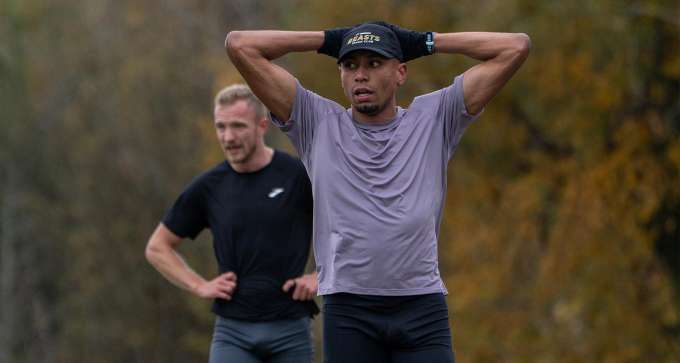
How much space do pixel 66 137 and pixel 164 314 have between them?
7.18 m

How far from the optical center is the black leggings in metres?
6.07

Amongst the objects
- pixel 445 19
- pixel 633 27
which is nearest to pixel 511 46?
pixel 633 27

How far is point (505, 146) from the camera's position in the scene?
2091 centimetres

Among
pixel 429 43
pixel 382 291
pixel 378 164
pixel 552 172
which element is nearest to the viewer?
pixel 382 291

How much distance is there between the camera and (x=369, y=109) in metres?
6.22

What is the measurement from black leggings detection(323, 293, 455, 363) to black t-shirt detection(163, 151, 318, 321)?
1760 millimetres

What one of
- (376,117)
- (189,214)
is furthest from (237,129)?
(376,117)

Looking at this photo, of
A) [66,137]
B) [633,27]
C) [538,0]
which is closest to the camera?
[633,27]

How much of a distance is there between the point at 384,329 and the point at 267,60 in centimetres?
133

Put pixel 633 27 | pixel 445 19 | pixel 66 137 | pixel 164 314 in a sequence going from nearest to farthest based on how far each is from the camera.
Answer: pixel 633 27, pixel 445 19, pixel 164 314, pixel 66 137

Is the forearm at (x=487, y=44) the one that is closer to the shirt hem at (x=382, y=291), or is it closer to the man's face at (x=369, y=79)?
the man's face at (x=369, y=79)

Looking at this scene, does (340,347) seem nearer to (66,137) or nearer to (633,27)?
(633,27)

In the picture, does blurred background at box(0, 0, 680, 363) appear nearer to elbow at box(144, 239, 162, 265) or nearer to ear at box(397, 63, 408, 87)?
elbow at box(144, 239, 162, 265)

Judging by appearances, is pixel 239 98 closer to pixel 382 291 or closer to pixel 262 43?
pixel 262 43
